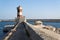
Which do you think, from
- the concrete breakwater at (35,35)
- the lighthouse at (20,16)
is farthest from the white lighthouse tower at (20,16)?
the concrete breakwater at (35,35)

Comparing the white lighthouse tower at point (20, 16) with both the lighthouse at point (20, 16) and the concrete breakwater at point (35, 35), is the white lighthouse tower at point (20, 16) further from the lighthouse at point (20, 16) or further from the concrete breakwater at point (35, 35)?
the concrete breakwater at point (35, 35)

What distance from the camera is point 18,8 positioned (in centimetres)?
2120

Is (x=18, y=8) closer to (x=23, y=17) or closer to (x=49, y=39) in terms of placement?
(x=23, y=17)

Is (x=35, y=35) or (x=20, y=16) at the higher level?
(x=35, y=35)

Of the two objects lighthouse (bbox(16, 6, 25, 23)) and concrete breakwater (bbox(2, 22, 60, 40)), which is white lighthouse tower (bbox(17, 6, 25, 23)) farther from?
concrete breakwater (bbox(2, 22, 60, 40))

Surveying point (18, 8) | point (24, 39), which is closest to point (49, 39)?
point (24, 39)

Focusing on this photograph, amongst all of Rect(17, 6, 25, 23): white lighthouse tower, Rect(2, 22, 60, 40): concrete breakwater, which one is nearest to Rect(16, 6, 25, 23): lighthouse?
Rect(17, 6, 25, 23): white lighthouse tower

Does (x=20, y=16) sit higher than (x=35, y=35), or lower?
lower

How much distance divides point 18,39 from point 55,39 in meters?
4.61

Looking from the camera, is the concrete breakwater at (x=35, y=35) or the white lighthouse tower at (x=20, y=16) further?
the white lighthouse tower at (x=20, y=16)

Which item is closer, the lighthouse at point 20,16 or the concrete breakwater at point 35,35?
the concrete breakwater at point 35,35

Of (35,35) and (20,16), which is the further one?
(20,16)

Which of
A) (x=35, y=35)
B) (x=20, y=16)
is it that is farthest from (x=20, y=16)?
(x=35, y=35)

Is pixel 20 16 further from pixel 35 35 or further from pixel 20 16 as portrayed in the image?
pixel 35 35
